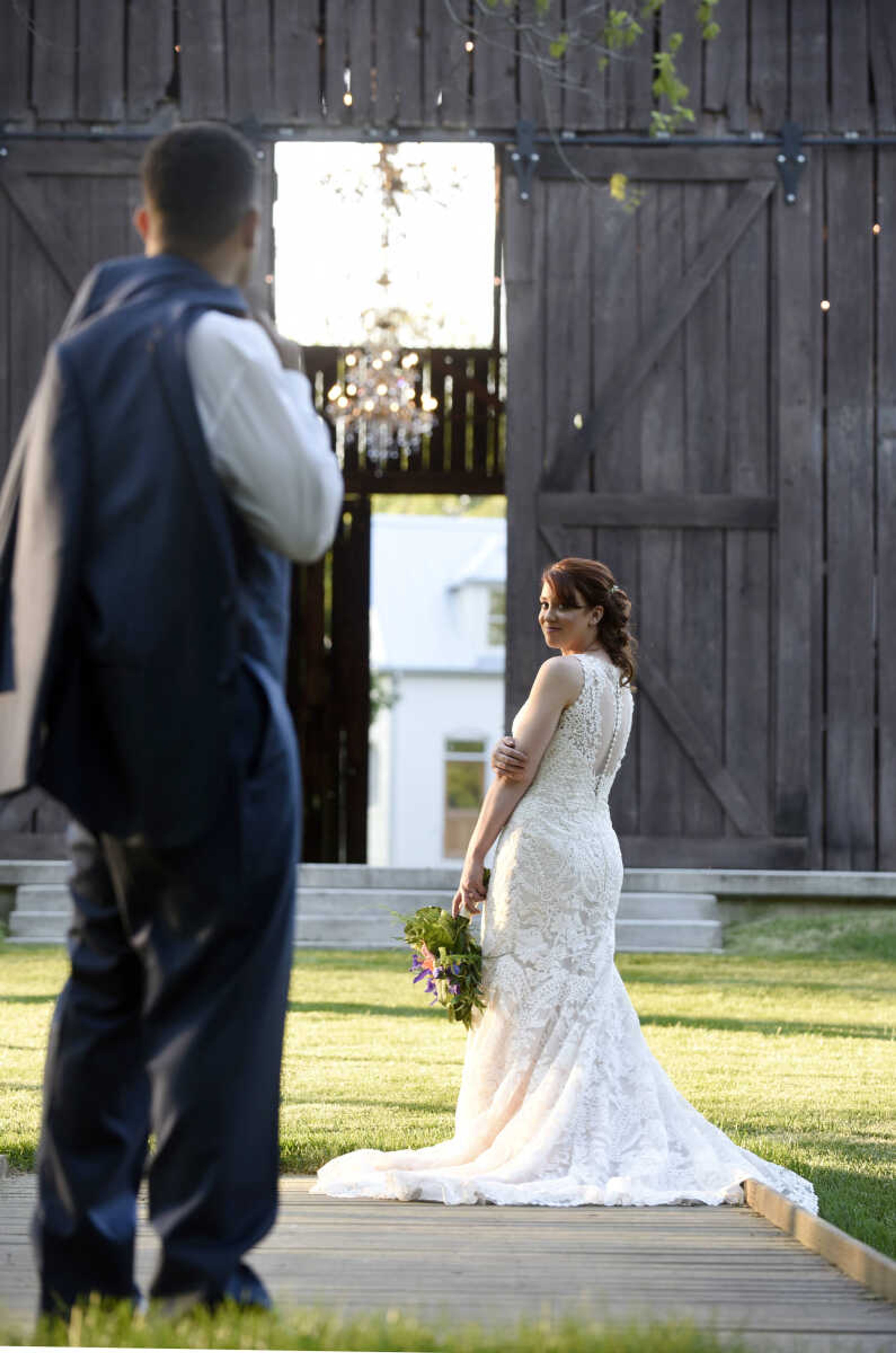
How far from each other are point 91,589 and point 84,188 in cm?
1062

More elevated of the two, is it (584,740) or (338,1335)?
(584,740)

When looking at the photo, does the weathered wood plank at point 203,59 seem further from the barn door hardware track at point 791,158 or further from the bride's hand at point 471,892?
the bride's hand at point 471,892

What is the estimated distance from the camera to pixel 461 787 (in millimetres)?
40281

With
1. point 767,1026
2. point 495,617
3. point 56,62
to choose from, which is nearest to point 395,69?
point 56,62

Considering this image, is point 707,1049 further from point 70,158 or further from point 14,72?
point 14,72

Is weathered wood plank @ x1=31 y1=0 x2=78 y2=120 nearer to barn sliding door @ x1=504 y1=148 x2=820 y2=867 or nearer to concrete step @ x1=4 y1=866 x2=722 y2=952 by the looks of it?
barn sliding door @ x1=504 y1=148 x2=820 y2=867

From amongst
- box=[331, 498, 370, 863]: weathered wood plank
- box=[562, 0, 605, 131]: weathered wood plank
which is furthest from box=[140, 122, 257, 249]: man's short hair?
box=[331, 498, 370, 863]: weathered wood plank

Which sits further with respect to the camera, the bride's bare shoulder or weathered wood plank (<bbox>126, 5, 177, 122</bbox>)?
weathered wood plank (<bbox>126, 5, 177, 122</bbox>)

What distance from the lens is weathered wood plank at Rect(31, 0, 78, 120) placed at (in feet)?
40.5

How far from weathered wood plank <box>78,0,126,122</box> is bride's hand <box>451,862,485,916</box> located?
28.7 ft

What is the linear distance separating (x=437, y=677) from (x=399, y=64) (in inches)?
1095

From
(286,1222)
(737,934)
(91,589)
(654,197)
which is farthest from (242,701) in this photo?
(654,197)

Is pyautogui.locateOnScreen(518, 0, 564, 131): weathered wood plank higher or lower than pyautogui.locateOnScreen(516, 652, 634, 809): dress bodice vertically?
higher

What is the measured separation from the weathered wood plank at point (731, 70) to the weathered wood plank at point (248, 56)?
116 inches
